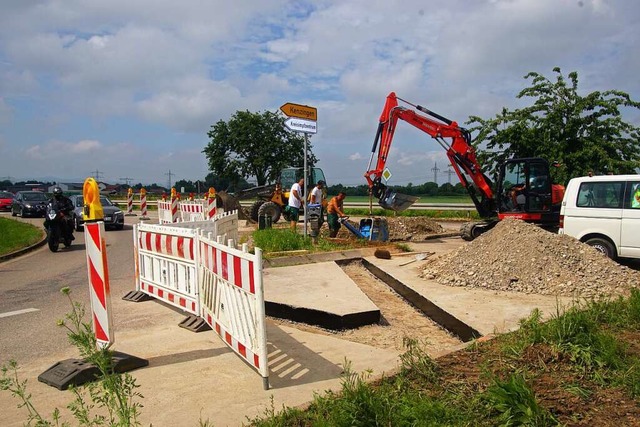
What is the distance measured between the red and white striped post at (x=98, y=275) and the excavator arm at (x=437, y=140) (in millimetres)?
13153

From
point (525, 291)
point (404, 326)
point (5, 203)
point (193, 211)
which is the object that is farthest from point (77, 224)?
point (5, 203)

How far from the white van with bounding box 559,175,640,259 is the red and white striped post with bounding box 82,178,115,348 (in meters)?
9.66

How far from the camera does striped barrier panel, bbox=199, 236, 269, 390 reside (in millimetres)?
4336

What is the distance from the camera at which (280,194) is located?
2183 centimetres

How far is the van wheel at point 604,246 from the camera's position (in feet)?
35.1

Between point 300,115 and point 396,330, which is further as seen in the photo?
point 300,115

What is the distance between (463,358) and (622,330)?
5.95 feet

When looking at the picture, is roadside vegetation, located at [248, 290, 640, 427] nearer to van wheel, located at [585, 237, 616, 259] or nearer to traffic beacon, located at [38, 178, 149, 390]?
traffic beacon, located at [38, 178, 149, 390]

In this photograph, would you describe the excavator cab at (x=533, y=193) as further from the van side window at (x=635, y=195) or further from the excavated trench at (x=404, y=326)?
the excavated trench at (x=404, y=326)

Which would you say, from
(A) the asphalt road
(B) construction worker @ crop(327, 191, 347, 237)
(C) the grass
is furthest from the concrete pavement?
(C) the grass

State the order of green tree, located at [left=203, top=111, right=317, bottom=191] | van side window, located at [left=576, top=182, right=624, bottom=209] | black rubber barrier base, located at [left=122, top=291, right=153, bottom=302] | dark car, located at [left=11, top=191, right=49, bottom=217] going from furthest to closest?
green tree, located at [left=203, top=111, right=317, bottom=191], dark car, located at [left=11, top=191, right=49, bottom=217], van side window, located at [left=576, top=182, right=624, bottom=209], black rubber barrier base, located at [left=122, top=291, right=153, bottom=302]

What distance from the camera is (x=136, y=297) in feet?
26.4

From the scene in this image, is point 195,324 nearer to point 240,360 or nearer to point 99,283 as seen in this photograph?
point 240,360

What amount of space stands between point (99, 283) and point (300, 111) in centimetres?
838
